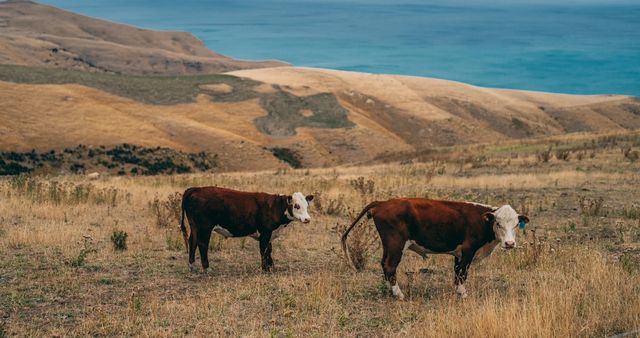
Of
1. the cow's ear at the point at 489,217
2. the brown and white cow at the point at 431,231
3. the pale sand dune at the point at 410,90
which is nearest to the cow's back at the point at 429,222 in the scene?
the brown and white cow at the point at 431,231

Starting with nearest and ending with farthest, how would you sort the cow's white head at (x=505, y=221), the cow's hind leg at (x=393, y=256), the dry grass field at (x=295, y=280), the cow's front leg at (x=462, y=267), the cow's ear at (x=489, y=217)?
the dry grass field at (x=295, y=280)
the cow's white head at (x=505, y=221)
the cow's ear at (x=489, y=217)
the cow's hind leg at (x=393, y=256)
the cow's front leg at (x=462, y=267)

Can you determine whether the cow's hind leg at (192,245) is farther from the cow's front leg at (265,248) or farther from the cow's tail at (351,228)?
the cow's tail at (351,228)

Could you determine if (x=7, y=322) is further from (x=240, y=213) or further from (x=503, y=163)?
(x=503, y=163)

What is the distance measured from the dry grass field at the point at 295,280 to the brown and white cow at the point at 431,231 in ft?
1.61

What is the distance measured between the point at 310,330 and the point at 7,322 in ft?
13.0

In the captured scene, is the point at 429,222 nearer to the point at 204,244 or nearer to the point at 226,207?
the point at 226,207

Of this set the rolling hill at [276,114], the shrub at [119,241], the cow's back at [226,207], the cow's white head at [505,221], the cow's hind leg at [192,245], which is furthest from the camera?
the rolling hill at [276,114]

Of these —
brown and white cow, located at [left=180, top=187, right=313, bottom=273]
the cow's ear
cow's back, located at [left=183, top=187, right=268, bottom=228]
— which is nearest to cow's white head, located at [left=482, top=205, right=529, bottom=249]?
the cow's ear

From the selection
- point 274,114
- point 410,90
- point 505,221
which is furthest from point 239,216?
point 410,90

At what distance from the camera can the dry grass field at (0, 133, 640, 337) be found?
880cm

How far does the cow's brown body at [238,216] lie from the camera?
41.2 feet

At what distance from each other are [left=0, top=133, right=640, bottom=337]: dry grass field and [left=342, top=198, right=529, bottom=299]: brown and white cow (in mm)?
492

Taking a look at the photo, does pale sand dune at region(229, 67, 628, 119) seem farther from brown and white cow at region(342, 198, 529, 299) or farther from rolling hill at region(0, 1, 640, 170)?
brown and white cow at region(342, 198, 529, 299)

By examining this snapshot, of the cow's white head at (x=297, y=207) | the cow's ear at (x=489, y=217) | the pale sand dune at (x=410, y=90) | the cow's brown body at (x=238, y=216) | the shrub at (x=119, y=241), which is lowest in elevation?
the shrub at (x=119, y=241)
